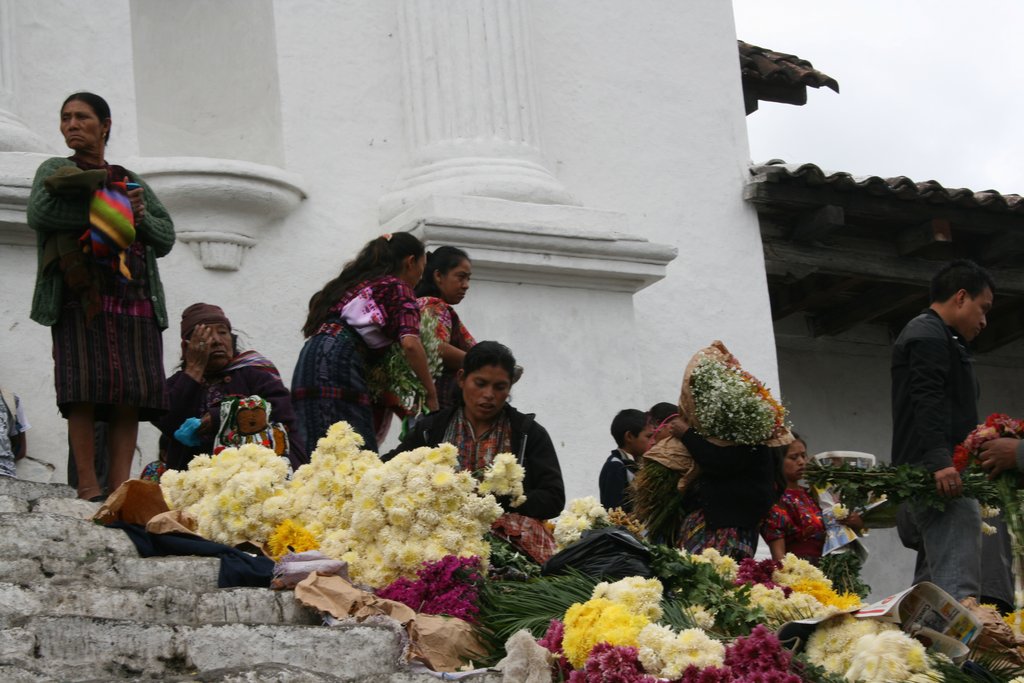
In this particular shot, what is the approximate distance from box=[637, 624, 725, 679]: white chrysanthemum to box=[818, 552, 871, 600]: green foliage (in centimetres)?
313

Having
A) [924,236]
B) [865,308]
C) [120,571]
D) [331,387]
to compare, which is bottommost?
[120,571]

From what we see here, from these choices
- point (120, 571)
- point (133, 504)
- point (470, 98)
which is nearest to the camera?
point (120, 571)

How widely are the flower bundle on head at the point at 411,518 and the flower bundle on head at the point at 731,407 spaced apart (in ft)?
3.37

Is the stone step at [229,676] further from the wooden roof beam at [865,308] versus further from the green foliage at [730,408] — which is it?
the wooden roof beam at [865,308]

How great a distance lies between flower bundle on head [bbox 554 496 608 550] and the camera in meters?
6.65

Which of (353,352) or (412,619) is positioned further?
(353,352)

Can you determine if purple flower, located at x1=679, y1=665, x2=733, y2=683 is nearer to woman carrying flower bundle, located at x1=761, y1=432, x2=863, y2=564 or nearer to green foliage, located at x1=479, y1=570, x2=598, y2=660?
green foliage, located at x1=479, y1=570, x2=598, y2=660

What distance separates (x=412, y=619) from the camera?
5.53 meters

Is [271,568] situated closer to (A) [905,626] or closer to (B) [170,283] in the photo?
(A) [905,626]

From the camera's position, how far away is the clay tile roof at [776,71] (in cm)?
1229

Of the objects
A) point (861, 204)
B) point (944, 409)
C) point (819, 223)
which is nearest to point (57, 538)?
point (944, 409)

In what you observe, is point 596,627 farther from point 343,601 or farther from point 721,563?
point 721,563

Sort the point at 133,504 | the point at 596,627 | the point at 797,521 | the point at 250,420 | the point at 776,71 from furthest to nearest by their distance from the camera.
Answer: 1. the point at 776,71
2. the point at 797,521
3. the point at 250,420
4. the point at 133,504
5. the point at 596,627

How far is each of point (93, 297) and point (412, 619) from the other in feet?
7.81
